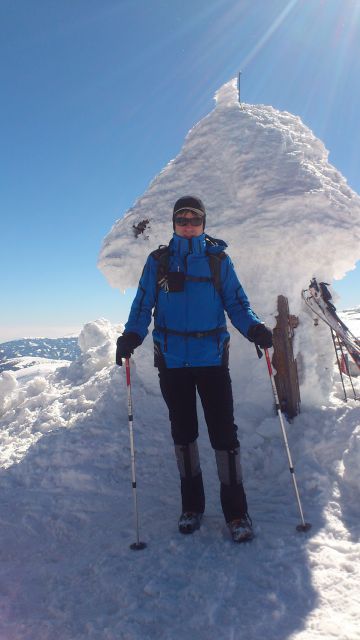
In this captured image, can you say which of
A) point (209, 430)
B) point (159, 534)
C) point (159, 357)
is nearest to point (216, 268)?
point (159, 357)

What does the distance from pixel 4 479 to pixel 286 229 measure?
4.97 metres

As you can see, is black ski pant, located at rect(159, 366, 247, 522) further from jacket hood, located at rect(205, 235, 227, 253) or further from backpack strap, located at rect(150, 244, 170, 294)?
jacket hood, located at rect(205, 235, 227, 253)

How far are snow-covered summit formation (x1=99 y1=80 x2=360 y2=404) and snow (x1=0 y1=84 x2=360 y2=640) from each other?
0.02 meters

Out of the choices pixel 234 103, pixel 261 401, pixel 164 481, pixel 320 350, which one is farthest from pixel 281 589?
pixel 234 103

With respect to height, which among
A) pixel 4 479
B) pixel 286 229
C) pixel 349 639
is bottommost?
pixel 349 639

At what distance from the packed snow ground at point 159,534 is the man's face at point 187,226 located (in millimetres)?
2667

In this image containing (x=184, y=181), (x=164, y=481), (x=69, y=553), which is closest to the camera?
(x=69, y=553)

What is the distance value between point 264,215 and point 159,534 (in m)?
4.38

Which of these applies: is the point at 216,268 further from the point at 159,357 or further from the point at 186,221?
the point at 159,357

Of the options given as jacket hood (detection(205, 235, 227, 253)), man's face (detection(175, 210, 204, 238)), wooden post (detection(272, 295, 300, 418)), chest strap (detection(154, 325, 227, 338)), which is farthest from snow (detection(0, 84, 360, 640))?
man's face (detection(175, 210, 204, 238))

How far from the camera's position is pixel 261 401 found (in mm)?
5777

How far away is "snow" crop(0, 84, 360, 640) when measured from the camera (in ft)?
8.71

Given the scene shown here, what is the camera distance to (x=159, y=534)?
11.8ft

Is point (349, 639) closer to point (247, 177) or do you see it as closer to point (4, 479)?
point (4, 479)
